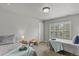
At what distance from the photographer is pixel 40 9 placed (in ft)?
5.65

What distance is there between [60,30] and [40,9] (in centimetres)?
50

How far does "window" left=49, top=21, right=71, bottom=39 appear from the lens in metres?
1.70

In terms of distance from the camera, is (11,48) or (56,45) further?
(56,45)

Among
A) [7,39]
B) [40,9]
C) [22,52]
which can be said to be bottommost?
[22,52]

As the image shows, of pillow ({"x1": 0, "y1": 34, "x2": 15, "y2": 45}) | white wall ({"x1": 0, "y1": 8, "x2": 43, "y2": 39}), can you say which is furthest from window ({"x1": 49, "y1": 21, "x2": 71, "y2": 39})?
pillow ({"x1": 0, "y1": 34, "x2": 15, "y2": 45})

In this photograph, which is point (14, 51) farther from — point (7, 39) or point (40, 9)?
point (40, 9)

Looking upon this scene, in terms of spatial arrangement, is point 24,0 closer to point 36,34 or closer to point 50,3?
point 50,3

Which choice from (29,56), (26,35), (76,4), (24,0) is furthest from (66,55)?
(24,0)

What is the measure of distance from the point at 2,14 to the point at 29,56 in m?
0.83

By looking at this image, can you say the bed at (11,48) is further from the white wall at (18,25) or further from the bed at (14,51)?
the white wall at (18,25)

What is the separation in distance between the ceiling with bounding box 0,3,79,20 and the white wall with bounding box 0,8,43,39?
0.07 meters

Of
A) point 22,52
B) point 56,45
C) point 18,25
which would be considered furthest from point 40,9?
point 22,52

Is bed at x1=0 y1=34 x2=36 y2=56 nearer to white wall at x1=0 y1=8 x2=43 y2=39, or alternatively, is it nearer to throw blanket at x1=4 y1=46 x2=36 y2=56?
throw blanket at x1=4 y1=46 x2=36 y2=56

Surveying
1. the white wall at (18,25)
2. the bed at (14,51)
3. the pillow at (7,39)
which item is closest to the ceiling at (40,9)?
the white wall at (18,25)
